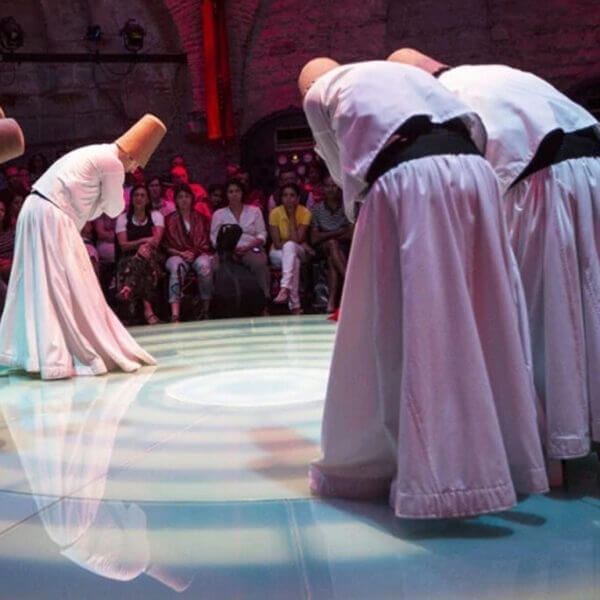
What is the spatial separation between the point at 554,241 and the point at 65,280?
10.1ft

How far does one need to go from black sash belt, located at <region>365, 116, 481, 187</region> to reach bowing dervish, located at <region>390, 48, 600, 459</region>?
0.87ft

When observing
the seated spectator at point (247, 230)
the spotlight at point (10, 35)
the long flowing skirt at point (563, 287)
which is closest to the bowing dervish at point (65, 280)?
the long flowing skirt at point (563, 287)

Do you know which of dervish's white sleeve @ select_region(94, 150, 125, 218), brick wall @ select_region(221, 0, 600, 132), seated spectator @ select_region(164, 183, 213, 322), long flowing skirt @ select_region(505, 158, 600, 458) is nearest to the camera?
long flowing skirt @ select_region(505, 158, 600, 458)

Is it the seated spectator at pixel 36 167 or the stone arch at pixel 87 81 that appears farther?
the stone arch at pixel 87 81

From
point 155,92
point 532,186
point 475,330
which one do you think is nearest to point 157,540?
point 475,330

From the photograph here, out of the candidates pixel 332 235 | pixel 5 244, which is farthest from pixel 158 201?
pixel 332 235

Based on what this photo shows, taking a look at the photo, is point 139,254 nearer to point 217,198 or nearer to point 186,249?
point 186,249

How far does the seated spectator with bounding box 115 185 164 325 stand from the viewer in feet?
24.5

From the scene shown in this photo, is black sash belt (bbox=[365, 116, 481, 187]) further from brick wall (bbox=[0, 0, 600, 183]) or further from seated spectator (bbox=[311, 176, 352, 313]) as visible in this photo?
brick wall (bbox=[0, 0, 600, 183])

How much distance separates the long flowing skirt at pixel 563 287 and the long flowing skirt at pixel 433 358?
11cm

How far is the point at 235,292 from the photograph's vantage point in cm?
794

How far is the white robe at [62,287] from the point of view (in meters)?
4.70

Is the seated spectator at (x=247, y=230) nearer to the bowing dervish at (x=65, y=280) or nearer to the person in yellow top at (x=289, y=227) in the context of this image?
the person in yellow top at (x=289, y=227)

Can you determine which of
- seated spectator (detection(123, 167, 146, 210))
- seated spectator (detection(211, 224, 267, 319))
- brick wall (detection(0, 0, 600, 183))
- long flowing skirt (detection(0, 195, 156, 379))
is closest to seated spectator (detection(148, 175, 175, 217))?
seated spectator (detection(123, 167, 146, 210))
